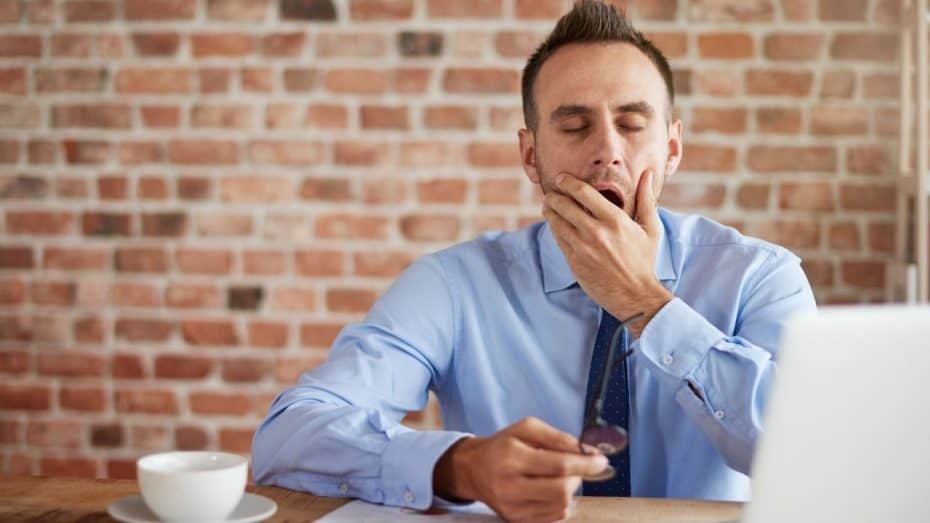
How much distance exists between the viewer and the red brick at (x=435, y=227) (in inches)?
89.4

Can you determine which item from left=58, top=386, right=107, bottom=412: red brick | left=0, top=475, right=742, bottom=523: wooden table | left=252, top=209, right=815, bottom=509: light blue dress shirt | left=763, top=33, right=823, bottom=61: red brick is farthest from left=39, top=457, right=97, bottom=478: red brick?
left=763, top=33, right=823, bottom=61: red brick

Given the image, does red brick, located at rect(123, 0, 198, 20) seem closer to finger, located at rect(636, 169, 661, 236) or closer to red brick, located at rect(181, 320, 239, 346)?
red brick, located at rect(181, 320, 239, 346)

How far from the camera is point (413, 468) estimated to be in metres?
1.08

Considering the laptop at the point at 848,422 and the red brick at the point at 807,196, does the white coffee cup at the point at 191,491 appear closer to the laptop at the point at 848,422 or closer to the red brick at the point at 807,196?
the laptop at the point at 848,422

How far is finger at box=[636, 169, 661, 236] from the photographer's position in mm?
1430

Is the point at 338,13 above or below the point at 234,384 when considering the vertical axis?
above

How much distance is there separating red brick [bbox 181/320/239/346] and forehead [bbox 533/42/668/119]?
3.39ft

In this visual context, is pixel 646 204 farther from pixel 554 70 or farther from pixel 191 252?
pixel 191 252

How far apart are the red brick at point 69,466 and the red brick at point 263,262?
567 millimetres

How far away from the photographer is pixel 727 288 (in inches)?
57.9

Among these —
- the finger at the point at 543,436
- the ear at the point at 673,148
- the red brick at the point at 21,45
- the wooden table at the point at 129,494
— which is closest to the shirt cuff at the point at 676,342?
the wooden table at the point at 129,494

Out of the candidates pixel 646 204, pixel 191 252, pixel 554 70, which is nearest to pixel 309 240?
pixel 191 252

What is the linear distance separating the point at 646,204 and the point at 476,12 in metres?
0.95

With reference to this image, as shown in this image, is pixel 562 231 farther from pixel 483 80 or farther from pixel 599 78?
pixel 483 80
